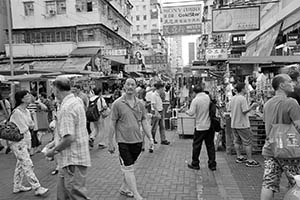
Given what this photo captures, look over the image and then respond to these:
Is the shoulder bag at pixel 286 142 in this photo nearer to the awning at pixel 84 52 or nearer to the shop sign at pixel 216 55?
the shop sign at pixel 216 55

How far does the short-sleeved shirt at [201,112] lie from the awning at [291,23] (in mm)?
6358

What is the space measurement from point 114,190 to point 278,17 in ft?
36.6

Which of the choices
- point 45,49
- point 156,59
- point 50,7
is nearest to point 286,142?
point 156,59

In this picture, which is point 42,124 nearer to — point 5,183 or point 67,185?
point 5,183

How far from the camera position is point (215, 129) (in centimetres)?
613

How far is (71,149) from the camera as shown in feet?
11.3

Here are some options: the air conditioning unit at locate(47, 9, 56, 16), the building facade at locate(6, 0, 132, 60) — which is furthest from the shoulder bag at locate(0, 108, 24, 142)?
the air conditioning unit at locate(47, 9, 56, 16)

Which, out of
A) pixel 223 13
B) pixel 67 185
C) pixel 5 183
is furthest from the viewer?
pixel 223 13

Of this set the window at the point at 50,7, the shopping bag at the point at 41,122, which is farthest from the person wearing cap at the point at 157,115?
the window at the point at 50,7

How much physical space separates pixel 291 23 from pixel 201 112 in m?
7.42

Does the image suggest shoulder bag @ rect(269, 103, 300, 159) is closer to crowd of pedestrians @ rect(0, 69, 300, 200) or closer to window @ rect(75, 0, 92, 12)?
crowd of pedestrians @ rect(0, 69, 300, 200)

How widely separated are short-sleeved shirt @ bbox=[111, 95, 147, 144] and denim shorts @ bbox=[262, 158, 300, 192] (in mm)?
1874

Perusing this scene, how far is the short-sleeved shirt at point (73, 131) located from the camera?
336 cm

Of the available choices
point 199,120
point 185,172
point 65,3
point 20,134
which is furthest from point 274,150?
point 65,3
